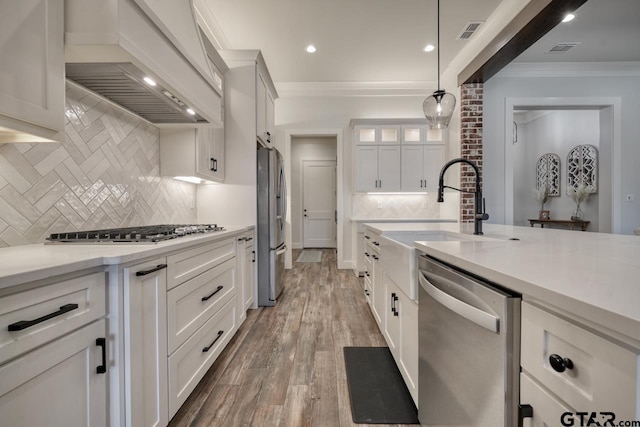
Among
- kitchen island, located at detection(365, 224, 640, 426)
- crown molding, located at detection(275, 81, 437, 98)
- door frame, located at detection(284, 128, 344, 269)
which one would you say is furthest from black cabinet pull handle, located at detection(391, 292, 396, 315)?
crown molding, located at detection(275, 81, 437, 98)

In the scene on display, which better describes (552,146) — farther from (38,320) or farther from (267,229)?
(38,320)

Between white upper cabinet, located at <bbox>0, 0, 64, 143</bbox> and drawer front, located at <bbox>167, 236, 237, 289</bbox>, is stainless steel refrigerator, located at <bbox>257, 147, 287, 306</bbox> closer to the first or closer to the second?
drawer front, located at <bbox>167, 236, 237, 289</bbox>

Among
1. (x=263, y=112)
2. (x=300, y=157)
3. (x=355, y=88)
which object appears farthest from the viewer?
(x=300, y=157)

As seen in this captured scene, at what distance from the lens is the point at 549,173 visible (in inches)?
227

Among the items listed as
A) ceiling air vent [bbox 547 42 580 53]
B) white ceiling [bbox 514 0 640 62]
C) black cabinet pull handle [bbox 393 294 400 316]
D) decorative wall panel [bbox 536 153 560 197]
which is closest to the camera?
black cabinet pull handle [bbox 393 294 400 316]

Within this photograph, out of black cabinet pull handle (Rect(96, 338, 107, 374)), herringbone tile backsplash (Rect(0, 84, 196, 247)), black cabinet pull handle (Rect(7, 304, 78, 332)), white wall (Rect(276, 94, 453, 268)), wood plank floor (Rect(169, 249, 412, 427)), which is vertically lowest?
wood plank floor (Rect(169, 249, 412, 427))

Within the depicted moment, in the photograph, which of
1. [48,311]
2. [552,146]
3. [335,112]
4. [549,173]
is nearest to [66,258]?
[48,311]

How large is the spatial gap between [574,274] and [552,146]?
22.8 feet

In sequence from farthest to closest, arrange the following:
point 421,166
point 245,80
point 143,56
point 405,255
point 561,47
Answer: point 421,166
point 561,47
point 245,80
point 405,255
point 143,56

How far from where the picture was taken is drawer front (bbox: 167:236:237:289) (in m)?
1.25

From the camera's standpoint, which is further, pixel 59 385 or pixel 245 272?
pixel 245 272

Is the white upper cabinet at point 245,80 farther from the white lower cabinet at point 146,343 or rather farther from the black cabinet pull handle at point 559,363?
the black cabinet pull handle at point 559,363

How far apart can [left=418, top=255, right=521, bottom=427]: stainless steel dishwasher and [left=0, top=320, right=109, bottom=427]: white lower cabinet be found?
3.80ft

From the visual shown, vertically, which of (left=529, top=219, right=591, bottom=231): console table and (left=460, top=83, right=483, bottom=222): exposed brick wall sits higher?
(left=460, top=83, right=483, bottom=222): exposed brick wall
